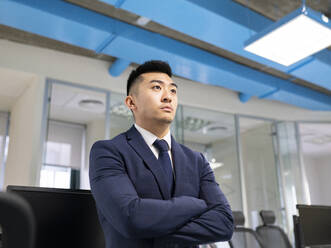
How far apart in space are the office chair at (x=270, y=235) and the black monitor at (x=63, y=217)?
2405 millimetres

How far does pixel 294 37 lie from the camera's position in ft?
9.89

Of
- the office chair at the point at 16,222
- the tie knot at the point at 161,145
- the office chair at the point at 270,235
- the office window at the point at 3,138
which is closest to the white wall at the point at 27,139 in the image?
the office window at the point at 3,138

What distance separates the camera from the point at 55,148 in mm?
4441

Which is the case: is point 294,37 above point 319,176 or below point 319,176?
above

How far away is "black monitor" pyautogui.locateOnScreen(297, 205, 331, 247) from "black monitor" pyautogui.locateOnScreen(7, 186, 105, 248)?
1628 mm

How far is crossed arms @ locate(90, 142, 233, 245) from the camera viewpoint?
1.03m

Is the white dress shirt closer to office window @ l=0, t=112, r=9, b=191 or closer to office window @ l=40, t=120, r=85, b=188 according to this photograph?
office window @ l=40, t=120, r=85, b=188

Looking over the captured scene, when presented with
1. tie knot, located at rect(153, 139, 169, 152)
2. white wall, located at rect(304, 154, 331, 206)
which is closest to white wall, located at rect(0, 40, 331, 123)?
tie knot, located at rect(153, 139, 169, 152)

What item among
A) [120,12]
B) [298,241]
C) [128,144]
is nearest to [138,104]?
[128,144]

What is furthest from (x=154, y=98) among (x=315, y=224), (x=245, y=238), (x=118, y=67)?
(x=118, y=67)

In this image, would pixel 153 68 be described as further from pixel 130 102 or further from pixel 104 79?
pixel 104 79

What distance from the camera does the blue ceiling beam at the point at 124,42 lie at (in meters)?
3.19

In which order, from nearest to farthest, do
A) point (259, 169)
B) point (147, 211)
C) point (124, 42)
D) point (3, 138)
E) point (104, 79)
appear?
point (147, 211) < point (124, 42) < point (104, 79) < point (3, 138) < point (259, 169)

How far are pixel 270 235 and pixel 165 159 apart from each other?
2.56 m
